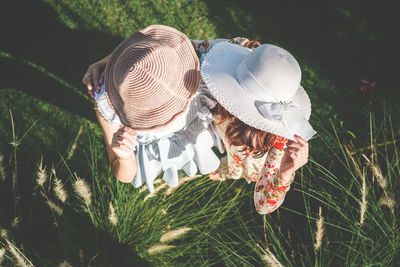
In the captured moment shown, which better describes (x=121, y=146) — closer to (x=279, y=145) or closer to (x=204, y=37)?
(x=279, y=145)

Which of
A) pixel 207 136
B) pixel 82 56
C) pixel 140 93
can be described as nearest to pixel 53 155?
pixel 82 56

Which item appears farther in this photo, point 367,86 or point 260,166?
point 367,86

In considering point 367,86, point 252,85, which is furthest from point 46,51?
point 367,86

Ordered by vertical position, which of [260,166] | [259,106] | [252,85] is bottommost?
[260,166]

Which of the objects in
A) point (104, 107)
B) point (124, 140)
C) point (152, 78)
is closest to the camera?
point (152, 78)

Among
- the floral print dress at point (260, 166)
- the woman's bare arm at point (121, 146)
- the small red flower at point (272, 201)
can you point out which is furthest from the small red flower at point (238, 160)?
the woman's bare arm at point (121, 146)

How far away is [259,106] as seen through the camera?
1.62 metres

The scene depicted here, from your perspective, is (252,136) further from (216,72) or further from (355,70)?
(355,70)

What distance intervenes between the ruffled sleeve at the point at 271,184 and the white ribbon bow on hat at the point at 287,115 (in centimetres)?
31

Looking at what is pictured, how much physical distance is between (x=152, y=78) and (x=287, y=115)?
2.59 feet

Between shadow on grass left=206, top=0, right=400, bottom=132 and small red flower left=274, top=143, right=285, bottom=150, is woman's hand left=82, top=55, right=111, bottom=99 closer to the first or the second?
small red flower left=274, top=143, right=285, bottom=150

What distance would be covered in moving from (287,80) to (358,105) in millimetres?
2303

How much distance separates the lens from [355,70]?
11.3 ft

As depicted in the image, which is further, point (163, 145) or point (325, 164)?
point (325, 164)
